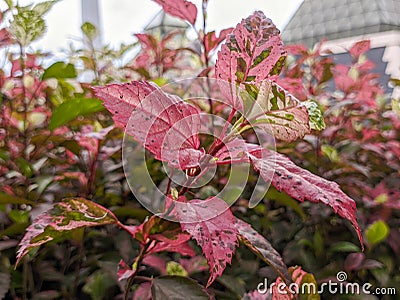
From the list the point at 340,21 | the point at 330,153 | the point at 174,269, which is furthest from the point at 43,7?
the point at 340,21

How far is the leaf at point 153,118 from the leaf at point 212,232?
39 mm

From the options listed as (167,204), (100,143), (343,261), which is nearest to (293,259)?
(343,261)

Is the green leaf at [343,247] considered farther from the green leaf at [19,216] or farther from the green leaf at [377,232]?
the green leaf at [19,216]

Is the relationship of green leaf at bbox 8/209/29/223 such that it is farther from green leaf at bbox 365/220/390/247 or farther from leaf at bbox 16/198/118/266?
green leaf at bbox 365/220/390/247

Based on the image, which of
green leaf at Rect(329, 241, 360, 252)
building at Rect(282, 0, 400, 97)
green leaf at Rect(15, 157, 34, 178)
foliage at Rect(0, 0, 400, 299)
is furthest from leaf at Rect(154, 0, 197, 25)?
building at Rect(282, 0, 400, 97)

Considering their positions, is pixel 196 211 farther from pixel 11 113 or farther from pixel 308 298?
pixel 11 113

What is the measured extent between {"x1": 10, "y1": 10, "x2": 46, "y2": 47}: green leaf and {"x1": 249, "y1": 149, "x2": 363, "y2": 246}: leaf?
42cm

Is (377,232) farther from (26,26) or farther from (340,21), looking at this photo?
(340,21)

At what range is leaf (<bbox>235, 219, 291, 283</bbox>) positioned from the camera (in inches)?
15.7

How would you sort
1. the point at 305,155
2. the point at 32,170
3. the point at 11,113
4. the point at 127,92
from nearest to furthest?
the point at 127,92
the point at 32,170
the point at 11,113
the point at 305,155

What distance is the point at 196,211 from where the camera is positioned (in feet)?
1.20

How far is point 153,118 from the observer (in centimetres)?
34

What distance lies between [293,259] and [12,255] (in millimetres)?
468

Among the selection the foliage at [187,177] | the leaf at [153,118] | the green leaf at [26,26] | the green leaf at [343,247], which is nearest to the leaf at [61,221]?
the foliage at [187,177]
